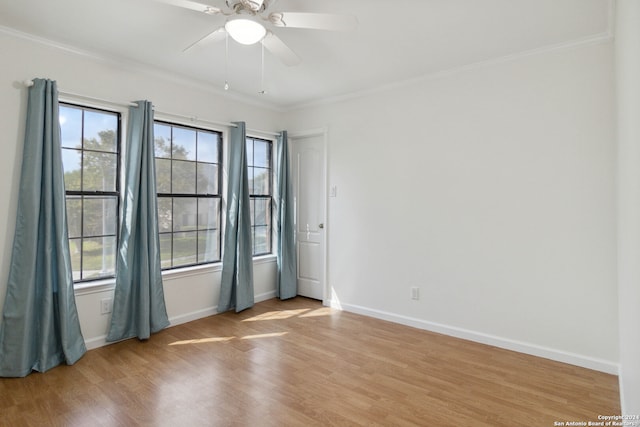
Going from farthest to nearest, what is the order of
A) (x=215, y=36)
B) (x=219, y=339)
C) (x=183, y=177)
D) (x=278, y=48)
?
(x=183, y=177)
(x=219, y=339)
(x=278, y=48)
(x=215, y=36)

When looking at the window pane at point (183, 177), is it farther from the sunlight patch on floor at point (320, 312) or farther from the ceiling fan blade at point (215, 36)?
the sunlight patch on floor at point (320, 312)

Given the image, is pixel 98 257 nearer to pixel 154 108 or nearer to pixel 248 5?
pixel 154 108

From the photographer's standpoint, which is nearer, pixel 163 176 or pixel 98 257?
pixel 98 257

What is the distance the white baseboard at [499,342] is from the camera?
2789 millimetres

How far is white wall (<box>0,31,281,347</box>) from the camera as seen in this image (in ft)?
8.91

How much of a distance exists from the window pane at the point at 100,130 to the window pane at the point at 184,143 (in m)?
0.61

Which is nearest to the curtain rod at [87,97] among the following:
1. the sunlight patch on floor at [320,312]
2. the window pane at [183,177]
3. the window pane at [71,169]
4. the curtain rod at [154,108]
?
the curtain rod at [154,108]

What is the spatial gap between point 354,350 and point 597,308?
77.6 inches

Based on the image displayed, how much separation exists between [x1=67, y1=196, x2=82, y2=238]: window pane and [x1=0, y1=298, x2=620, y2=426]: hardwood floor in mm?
1074

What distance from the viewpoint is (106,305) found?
10.7ft

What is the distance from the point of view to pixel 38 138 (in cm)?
273

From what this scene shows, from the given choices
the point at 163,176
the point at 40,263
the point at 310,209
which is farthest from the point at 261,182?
the point at 40,263

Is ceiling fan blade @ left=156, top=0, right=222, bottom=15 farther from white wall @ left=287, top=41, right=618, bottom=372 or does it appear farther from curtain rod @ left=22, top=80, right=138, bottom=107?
white wall @ left=287, top=41, right=618, bottom=372

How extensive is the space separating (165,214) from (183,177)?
45 centimetres
